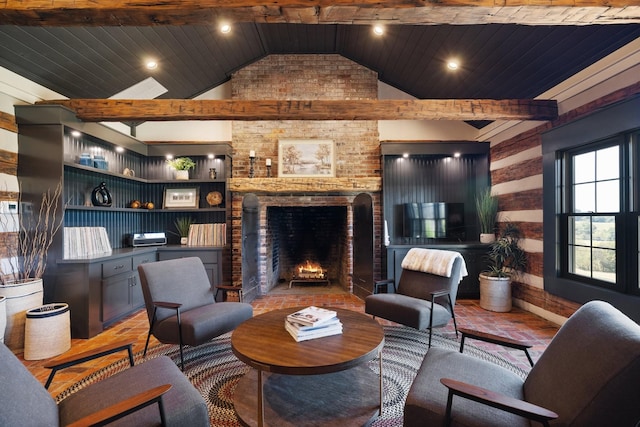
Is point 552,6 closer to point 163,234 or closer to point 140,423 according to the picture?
point 140,423

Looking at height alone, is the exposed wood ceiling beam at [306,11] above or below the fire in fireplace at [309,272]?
above

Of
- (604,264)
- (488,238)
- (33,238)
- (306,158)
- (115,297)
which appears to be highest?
(306,158)

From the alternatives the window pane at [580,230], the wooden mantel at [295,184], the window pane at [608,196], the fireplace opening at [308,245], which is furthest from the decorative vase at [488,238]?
the fireplace opening at [308,245]

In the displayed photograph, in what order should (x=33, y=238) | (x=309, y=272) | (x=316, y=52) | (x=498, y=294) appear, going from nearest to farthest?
(x=33, y=238)
(x=498, y=294)
(x=316, y=52)
(x=309, y=272)

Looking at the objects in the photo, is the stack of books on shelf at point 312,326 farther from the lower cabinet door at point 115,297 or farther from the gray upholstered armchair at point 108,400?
the lower cabinet door at point 115,297

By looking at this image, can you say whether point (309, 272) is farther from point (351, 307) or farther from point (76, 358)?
point (76, 358)

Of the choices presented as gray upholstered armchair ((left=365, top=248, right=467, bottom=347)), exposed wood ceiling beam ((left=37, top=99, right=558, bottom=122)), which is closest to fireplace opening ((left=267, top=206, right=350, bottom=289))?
gray upholstered armchair ((left=365, top=248, right=467, bottom=347))

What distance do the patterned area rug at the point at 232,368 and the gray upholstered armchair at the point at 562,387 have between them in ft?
1.85

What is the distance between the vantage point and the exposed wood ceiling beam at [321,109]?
3.52 m

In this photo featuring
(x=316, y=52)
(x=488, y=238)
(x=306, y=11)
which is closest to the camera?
(x=306, y=11)

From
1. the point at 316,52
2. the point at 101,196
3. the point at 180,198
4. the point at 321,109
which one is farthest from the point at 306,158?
the point at 101,196

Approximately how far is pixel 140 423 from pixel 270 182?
386cm

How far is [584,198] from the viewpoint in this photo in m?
3.32

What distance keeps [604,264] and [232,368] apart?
3719mm
